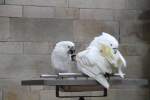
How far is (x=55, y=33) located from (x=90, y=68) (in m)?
0.97

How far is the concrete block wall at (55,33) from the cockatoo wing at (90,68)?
0.87m

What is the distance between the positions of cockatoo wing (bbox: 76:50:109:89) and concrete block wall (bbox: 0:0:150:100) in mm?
867

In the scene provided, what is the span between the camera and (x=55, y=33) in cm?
329

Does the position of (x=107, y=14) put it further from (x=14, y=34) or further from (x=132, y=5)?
(x=14, y=34)

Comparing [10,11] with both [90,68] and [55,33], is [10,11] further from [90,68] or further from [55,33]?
[90,68]

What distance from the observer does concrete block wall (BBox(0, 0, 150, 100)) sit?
3.22 meters

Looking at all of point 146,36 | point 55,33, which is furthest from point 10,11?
point 146,36

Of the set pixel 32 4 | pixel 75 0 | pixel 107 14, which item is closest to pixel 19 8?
pixel 32 4

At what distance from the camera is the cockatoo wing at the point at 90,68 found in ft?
7.59

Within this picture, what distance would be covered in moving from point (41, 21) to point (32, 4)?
14 cm

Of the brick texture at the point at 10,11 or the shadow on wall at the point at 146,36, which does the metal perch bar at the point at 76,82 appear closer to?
the brick texture at the point at 10,11

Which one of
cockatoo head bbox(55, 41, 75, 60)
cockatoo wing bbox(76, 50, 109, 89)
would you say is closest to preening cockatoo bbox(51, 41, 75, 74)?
cockatoo head bbox(55, 41, 75, 60)

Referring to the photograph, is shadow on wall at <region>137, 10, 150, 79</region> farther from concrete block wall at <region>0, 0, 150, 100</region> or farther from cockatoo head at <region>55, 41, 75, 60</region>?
cockatoo head at <region>55, 41, 75, 60</region>

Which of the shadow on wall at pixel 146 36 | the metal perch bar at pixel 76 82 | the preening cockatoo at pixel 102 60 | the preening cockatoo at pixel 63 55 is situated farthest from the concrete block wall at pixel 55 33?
the preening cockatoo at pixel 102 60
